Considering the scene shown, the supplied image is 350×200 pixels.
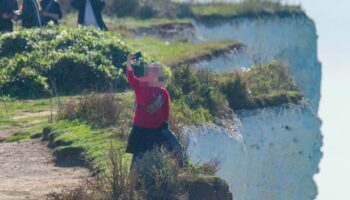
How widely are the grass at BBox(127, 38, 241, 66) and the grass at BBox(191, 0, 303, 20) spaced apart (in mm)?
8671

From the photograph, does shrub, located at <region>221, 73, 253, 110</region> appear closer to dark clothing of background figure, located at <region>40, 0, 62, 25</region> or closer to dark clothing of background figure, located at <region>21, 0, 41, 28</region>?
dark clothing of background figure, located at <region>21, 0, 41, 28</region>

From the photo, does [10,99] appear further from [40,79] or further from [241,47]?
[241,47]

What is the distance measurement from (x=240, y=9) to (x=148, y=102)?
1086 inches

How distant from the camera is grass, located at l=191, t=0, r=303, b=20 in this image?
147 ft

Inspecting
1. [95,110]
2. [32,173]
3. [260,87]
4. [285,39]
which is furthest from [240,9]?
[32,173]

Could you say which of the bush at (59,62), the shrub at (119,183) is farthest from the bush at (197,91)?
the shrub at (119,183)

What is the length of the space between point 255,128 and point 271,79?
2.36 metres

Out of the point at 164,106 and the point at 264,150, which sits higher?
the point at 164,106

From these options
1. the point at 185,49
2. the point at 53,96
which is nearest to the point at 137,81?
the point at 53,96

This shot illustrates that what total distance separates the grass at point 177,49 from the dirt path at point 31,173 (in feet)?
27.5

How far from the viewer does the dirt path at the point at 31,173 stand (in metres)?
17.7

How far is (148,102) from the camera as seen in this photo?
17906 mm

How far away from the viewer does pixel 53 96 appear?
25.8 m

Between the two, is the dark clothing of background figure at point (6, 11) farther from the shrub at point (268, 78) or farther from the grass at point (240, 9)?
the grass at point (240, 9)
